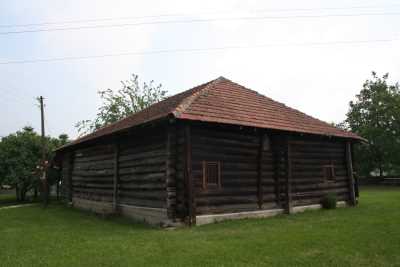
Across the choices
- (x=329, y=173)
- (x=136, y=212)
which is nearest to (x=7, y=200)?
(x=136, y=212)

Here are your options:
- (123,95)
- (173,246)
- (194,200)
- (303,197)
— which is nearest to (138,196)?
(194,200)

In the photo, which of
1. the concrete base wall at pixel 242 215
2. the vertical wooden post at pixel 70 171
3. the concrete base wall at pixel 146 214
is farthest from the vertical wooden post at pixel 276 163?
the vertical wooden post at pixel 70 171

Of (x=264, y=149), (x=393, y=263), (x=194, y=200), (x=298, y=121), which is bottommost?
(x=393, y=263)

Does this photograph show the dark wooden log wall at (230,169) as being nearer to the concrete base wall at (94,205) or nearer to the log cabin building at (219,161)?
the log cabin building at (219,161)

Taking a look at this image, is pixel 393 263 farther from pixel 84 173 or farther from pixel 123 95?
pixel 123 95

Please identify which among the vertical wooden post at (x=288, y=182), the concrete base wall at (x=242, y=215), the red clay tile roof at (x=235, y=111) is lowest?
the concrete base wall at (x=242, y=215)

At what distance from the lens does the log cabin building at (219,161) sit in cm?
1159

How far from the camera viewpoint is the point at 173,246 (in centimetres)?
835

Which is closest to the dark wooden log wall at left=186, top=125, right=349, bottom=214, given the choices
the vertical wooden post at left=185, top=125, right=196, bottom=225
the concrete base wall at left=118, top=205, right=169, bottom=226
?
the vertical wooden post at left=185, top=125, right=196, bottom=225

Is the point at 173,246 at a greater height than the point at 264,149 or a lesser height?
lesser

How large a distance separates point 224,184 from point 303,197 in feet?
13.5

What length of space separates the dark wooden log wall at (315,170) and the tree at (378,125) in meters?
26.1

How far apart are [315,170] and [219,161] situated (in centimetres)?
516

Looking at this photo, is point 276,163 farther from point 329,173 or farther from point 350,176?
point 350,176
